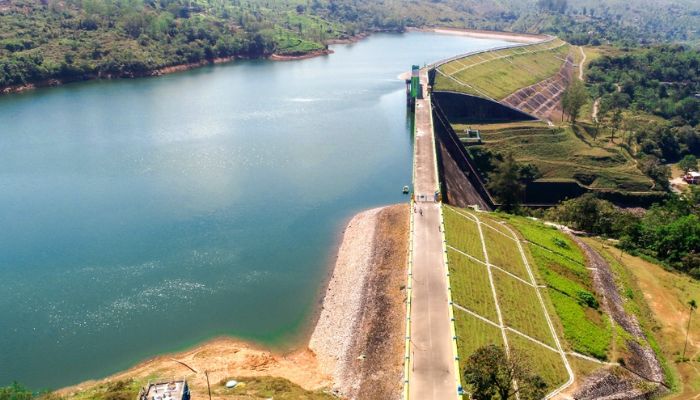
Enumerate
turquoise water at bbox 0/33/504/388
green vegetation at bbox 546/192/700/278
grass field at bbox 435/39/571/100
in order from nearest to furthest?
turquoise water at bbox 0/33/504/388 < green vegetation at bbox 546/192/700/278 < grass field at bbox 435/39/571/100

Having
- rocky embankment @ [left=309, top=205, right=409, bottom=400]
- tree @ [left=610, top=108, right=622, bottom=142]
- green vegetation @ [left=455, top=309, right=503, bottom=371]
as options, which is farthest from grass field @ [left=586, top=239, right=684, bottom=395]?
tree @ [left=610, top=108, right=622, bottom=142]

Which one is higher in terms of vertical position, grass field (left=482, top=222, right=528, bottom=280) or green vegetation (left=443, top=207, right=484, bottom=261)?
green vegetation (left=443, top=207, right=484, bottom=261)

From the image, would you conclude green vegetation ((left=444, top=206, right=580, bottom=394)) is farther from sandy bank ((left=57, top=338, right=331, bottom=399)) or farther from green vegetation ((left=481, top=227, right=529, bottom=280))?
sandy bank ((left=57, top=338, right=331, bottom=399))

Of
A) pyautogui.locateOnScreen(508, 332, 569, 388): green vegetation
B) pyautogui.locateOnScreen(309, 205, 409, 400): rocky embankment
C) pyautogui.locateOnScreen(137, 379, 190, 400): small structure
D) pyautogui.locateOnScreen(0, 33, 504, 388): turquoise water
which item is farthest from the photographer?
pyautogui.locateOnScreen(0, 33, 504, 388): turquoise water

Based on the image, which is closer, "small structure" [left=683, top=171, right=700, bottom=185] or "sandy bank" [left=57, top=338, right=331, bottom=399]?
"sandy bank" [left=57, top=338, right=331, bottom=399]

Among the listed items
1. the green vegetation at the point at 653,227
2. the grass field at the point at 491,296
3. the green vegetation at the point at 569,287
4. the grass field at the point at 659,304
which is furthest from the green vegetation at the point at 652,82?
the grass field at the point at 491,296

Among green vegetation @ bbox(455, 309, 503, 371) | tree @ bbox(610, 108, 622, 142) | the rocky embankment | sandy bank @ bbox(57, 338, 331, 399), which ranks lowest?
sandy bank @ bbox(57, 338, 331, 399)

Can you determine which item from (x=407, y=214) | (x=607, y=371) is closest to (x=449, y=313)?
(x=607, y=371)
